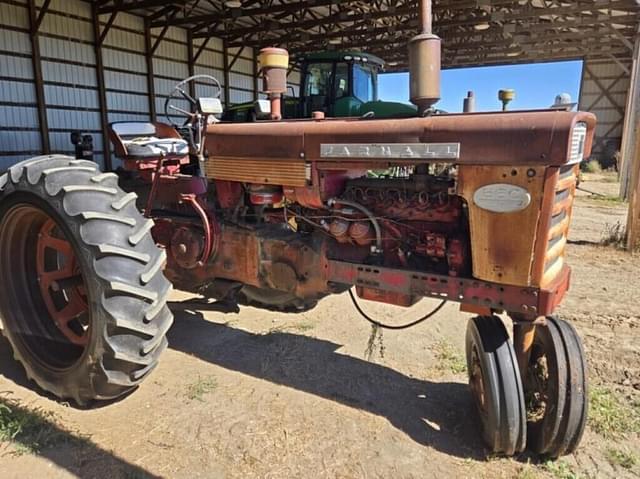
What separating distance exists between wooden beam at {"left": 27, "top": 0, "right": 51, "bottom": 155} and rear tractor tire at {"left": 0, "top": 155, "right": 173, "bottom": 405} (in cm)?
1042

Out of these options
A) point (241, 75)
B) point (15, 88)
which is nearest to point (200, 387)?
point (15, 88)

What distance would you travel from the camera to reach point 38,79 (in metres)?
12.1

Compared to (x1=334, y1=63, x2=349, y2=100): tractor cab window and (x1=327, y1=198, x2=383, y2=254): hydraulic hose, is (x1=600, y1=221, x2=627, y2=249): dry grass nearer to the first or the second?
(x1=334, y1=63, x2=349, y2=100): tractor cab window

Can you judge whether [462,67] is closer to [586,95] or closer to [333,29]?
[586,95]

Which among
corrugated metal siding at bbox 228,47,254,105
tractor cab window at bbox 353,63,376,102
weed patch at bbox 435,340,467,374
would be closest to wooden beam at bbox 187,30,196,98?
corrugated metal siding at bbox 228,47,254,105

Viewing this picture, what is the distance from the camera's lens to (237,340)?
3770mm

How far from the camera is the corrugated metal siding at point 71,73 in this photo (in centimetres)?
1163

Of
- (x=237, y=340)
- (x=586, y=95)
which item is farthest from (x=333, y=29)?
(x=237, y=340)

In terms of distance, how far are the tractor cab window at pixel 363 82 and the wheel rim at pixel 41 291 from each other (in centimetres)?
708

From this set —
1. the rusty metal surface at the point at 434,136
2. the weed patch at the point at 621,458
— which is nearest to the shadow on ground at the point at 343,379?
the weed patch at the point at 621,458

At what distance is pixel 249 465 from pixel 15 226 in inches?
74.2

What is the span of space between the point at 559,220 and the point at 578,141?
380 millimetres

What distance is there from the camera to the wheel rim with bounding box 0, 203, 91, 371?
2.94 metres

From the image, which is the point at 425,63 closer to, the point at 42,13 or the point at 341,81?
the point at 341,81
